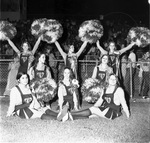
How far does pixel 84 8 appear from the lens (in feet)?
85.1

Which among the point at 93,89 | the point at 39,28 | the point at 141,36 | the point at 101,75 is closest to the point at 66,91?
the point at 93,89

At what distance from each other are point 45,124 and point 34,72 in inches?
62.9

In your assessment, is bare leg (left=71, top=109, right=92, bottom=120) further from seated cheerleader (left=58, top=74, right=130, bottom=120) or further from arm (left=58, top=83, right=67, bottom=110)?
arm (left=58, top=83, right=67, bottom=110)

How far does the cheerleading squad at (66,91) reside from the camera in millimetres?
5702

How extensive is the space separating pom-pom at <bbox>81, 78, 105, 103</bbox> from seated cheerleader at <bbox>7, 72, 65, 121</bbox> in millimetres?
1049

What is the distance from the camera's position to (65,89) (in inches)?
245

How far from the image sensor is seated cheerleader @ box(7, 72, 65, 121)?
5650 millimetres

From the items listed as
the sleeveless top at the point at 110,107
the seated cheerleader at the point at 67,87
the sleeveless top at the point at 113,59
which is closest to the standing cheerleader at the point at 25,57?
the seated cheerleader at the point at 67,87

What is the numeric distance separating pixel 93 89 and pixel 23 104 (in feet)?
5.41

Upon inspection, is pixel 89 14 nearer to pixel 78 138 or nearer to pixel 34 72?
pixel 34 72

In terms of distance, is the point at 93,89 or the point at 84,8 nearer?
the point at 93,89

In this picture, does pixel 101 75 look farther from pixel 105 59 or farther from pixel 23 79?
pixel 23 79

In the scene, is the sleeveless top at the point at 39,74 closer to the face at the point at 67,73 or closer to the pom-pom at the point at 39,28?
the face at the point at 67,73

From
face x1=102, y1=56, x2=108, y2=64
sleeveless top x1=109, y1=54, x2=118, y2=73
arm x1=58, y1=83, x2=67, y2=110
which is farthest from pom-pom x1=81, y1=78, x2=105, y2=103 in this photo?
sleeveless top x1=109, y1=54, x2=118, y2=73
